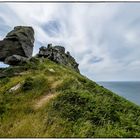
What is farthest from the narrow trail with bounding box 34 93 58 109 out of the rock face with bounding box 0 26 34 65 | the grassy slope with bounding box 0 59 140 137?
the rock face with bounding box 0 26 34 65

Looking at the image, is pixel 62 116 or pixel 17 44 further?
pixel 17 44

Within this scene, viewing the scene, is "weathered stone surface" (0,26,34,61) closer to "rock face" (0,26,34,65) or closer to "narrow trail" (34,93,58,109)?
"rock face" (0,26,34,65)

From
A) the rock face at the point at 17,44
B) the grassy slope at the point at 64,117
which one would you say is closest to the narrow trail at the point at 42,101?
the grassy slope at the point at 64,117

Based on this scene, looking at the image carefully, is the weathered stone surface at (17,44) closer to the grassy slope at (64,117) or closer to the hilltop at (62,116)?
the hilltop at (62,116)

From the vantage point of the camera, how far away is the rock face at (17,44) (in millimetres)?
42219

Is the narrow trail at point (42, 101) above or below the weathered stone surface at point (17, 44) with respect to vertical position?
below

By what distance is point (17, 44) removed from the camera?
4269 cm

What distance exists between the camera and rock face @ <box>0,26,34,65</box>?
42.2 metres

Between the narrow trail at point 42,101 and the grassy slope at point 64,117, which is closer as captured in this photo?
the grassy slope at point 64,117

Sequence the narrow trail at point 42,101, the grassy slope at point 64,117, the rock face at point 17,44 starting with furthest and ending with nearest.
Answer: the rock face at point 17,44 < the narrow trail at point 42,101 < the grassy slope at point 64,117

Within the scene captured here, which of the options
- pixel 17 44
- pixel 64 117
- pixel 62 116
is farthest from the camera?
pixel 17 44

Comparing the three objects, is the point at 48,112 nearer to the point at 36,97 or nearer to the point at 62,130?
the point at 62,130

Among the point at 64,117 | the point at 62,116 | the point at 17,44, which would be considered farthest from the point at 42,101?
the point at 17,44

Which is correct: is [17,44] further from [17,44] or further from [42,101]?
[42,101]
